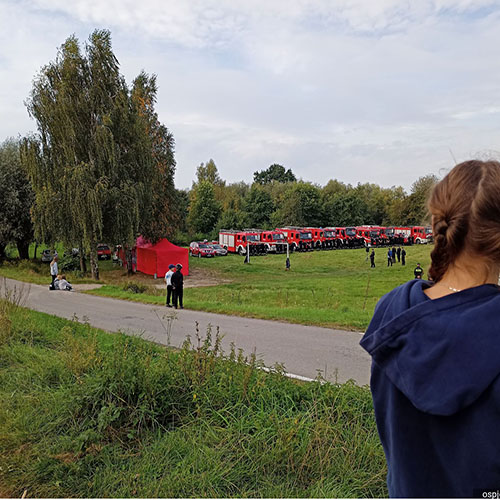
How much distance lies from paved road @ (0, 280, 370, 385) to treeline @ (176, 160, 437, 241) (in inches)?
1927

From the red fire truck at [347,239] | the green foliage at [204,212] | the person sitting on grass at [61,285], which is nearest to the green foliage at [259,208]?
the green foliage at [204,212]

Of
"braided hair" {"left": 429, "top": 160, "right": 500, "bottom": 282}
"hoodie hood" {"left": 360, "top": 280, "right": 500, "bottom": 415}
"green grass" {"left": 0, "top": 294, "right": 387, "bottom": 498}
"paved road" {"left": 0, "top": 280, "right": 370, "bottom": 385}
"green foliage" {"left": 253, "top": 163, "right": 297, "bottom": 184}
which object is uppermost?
"green foliage" {"left": 253, "top": 163, "right": 297, "bottom": 184}

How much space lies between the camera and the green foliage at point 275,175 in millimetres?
135250

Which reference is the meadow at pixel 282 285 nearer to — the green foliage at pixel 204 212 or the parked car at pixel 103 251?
the parked car at pixel 103 251

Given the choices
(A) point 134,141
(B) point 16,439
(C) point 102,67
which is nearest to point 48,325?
(B) point 16,439

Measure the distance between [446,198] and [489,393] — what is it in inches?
24.0

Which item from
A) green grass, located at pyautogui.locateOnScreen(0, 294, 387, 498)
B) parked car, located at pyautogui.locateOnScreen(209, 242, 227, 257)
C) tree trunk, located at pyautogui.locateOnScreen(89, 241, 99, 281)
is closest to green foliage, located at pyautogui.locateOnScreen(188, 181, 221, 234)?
parked car, located at pyautogui.locateOnScreen(209, 242, 227, 257)

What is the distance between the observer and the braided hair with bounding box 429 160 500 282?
4.45 ft

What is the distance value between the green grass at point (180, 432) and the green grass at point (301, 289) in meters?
2.02

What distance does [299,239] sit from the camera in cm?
5494

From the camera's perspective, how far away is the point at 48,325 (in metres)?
10.7

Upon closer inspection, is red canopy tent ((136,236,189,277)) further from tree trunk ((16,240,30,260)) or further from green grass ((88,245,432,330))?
tree trunk ((16,240,30,260))

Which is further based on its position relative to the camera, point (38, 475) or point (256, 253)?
point (256, 253)

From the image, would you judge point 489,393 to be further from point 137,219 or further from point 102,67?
point 102,67
